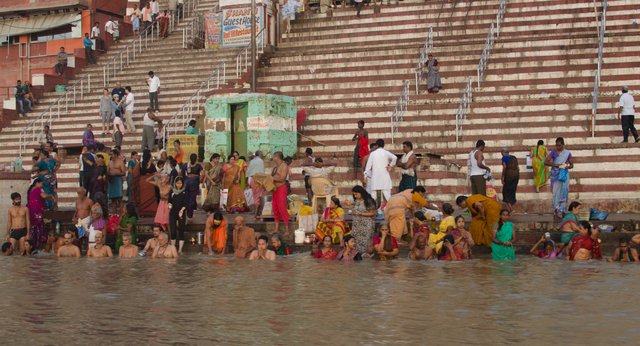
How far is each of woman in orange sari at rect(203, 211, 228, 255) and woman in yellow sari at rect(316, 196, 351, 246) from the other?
1.54 metres

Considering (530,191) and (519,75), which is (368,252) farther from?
(519,75)

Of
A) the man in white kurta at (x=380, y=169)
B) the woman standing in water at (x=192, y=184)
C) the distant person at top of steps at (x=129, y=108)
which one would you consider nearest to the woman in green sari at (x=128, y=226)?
the woman standing in water at (x=192, y=184)

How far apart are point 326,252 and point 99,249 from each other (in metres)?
3.67

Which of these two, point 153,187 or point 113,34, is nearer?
point 153,187

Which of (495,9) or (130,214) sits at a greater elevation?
(495,9)

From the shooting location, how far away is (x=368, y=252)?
15.4m

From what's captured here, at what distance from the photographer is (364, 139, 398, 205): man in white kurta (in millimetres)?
17188

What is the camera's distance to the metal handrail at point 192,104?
2439 cm

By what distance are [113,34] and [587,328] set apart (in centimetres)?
2455

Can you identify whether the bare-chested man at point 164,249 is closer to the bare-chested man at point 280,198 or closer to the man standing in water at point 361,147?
the bare-chested man at point 280,198

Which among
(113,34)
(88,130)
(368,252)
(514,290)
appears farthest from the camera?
(113,34)

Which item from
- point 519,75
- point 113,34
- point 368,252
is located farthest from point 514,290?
point 113,34

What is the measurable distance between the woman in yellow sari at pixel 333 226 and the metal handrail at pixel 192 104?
8.39 metres

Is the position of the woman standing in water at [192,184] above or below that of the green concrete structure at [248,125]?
below
